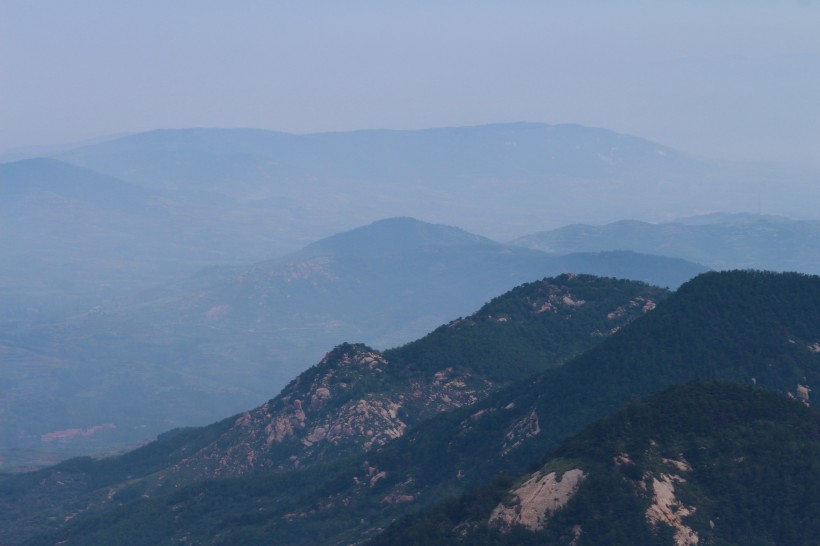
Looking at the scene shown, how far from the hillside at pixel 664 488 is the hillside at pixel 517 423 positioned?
17.4 metres

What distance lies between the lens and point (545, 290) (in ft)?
522

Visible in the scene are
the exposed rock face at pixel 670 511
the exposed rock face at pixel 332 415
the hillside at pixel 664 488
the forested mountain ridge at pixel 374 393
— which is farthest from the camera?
the forested mountain ridge at pixel 374 393

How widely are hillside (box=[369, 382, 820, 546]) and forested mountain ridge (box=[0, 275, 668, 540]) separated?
51925 millimetres

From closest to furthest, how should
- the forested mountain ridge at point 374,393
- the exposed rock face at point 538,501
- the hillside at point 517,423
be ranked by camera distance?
the exposed rock face at point 538,501
the hillside at point 517,423
the forested mountain ridge at point 374,393

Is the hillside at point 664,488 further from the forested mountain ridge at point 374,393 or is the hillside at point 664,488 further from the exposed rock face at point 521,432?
the forested mountain ridge at point 374,393

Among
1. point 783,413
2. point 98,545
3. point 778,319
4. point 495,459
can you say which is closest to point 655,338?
point 778,319

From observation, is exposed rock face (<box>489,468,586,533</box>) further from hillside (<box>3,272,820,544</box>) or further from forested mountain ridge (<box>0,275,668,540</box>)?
forested mountain ridge (<box>0,275,668,540</box>)

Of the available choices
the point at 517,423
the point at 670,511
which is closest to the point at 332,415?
the point at 517,423

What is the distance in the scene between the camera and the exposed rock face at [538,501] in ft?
231

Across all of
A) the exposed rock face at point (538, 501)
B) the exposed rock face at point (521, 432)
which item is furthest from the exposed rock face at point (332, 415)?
the exposed rock face at point (538, 501)

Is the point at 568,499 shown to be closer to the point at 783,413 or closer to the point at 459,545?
the point at 459,545

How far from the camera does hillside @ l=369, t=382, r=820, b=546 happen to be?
68688 millimetres

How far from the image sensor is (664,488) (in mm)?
71062

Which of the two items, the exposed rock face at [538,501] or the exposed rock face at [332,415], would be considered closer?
the exposed rock face at [538,501]
